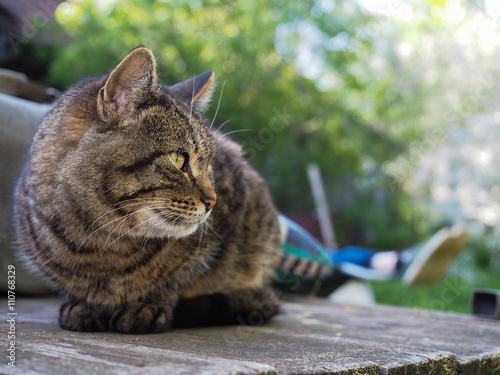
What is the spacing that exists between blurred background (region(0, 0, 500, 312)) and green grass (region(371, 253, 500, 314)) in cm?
2

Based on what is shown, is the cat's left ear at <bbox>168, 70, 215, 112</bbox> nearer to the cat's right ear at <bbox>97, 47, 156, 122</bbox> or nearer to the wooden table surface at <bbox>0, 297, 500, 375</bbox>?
the cat's right ear at <bbox>97, 47, 156, 122</bbox>

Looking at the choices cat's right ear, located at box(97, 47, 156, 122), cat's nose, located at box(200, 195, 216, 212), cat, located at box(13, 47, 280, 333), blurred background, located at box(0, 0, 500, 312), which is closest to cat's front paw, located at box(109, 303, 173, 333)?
cat, located at box(13, 47, 280, 333)

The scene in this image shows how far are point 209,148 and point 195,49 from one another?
398 centimetres

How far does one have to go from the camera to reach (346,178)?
7.87m

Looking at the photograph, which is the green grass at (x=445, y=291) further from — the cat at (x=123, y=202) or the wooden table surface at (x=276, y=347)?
the cat at (x=123, y=202)

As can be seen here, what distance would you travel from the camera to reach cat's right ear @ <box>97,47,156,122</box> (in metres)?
1.34

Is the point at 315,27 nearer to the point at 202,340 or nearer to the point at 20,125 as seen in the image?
the point at 20,125

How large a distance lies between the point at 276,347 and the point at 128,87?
804mm

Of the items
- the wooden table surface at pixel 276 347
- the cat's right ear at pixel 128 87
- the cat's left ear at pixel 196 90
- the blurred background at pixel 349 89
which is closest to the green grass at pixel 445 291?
the blurred background at pixel 349 89

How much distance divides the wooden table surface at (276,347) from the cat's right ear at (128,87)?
0.60m

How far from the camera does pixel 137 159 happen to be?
135 centimetres

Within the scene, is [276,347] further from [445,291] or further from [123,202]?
[445,291]

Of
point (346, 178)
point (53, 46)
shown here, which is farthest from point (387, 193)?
point (53, 46)

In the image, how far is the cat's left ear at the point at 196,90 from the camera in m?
1.64
